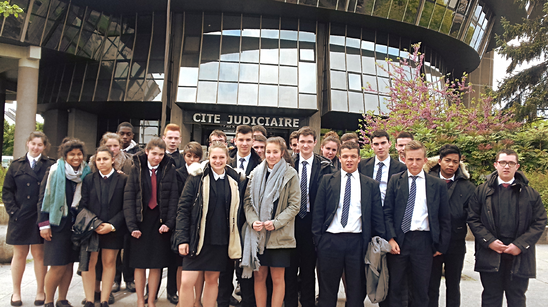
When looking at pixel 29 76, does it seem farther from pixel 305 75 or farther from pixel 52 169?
pixel 52 169

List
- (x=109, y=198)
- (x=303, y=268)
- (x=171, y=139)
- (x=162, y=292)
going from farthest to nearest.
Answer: (x=171, y=139) < (x=162, y=292) < (x=303, y=268) < (x=109, y=198)

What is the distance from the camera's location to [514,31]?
63.6 ft

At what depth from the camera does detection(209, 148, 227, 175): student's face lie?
13.2ft

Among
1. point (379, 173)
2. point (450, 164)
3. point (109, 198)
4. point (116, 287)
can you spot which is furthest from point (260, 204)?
point (116, 287)

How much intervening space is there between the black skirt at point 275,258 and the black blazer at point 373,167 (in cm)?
174

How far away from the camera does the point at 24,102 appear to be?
58.3 ft

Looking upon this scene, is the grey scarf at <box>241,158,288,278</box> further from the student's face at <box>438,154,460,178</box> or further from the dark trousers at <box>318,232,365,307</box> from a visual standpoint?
the student's face at <box>438,154,460,178</box>

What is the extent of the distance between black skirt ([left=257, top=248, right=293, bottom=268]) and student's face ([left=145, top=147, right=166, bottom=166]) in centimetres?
180

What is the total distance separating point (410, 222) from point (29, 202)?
16.4 feet

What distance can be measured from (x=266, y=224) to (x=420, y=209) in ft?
6.08

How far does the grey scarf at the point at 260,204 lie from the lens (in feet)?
12.9

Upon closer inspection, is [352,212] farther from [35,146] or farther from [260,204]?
[35,146]

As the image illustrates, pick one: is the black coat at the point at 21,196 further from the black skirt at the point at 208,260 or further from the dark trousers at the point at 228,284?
the dark trousers at the point at 228,284

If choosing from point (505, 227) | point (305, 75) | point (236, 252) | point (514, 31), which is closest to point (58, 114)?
point (305, 75)
